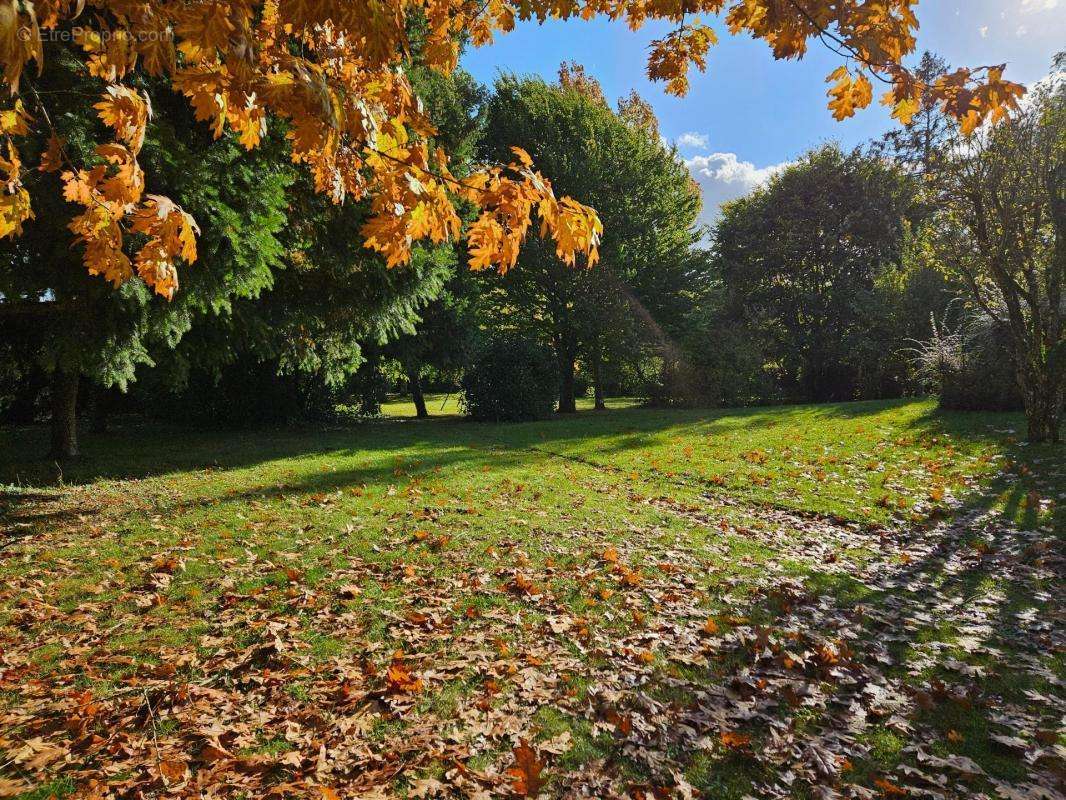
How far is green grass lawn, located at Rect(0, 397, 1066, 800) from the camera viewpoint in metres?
2.73

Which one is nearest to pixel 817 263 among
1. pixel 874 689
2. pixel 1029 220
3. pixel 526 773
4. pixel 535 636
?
pixel 1029 220

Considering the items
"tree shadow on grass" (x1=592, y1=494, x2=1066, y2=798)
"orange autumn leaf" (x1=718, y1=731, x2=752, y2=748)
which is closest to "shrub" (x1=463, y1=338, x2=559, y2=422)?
"tree shadow on grass" (x1=592, y1=494, x2=1066, y2=798)

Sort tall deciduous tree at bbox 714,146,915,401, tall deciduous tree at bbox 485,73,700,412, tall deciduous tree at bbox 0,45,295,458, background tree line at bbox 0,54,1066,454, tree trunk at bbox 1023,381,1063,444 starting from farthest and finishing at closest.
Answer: tall deciduous tree at bbox 714,146,915,401 < tall deciduous tree at bbox 485,73,700,412 < tree trunk at bbox 1023,381,1063,444 < background tree line at bbox 0,54,1066,454 < tall deciduous tree at bbox 0,45,295,458

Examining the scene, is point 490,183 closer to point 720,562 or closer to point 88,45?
point 88,45

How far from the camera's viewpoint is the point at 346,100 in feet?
8.85

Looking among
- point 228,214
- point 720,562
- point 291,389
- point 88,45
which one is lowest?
point 720,562

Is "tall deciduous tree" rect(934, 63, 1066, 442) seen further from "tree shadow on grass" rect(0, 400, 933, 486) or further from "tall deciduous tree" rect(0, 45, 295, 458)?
"tall deciduous tree" rect(0, 45, 295, 458)

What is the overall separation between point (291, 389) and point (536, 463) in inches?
434

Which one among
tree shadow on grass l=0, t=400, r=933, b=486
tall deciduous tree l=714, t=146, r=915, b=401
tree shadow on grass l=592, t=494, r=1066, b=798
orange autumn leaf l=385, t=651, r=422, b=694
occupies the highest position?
tall deciduous tree l=714, t=146, r=915, b=401

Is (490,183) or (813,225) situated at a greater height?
(813,225)

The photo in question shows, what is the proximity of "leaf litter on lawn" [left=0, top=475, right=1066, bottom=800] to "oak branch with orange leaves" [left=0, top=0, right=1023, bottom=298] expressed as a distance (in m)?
2.41

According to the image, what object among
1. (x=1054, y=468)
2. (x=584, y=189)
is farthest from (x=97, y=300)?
(x=584, y=189)

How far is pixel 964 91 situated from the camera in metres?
2.86

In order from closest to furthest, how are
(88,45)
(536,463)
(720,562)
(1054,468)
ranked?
1. (88,45)
2. (720,562)
3. (1054,468)
4. (536,463)
